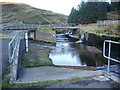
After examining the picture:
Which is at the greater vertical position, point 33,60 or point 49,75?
point 49,75

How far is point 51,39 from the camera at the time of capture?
31297mm

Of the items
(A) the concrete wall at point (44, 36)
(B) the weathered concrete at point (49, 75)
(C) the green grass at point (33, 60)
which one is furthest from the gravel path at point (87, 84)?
(A) the concrete wall at point (44, 36)

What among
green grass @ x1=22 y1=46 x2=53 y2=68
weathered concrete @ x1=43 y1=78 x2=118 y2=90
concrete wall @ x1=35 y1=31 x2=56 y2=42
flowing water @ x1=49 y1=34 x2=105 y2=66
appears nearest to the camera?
weathered concrete @ x1=43 y1=78 x2=118 y2=90

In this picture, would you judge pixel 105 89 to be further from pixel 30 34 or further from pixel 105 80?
pixel 30 34

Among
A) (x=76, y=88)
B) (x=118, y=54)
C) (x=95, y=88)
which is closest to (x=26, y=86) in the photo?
(x=76, y=88)

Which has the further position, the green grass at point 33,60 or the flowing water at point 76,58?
the flowing water at point 76,58

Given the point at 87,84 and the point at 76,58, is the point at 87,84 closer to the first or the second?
the point at 87,84

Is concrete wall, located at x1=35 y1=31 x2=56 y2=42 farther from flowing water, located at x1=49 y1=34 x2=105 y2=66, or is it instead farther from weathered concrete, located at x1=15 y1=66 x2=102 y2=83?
weathered concrete, located at x1=15 y1=66 x2=102 y2=83

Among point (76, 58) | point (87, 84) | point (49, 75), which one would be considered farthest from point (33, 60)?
point (76, 58)

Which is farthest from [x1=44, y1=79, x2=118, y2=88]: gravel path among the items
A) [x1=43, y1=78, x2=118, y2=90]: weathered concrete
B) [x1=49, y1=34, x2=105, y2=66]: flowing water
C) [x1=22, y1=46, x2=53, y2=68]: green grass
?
[x1=49, y1=34, x2=105, y2=66]: flowing water

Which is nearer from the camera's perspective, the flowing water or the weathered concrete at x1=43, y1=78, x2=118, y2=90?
the weathered concrete at x1=43, y1=78, x2=118, y2=90

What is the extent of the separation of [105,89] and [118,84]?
39 centimetres

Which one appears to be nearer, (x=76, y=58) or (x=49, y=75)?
(x=49, y=75)

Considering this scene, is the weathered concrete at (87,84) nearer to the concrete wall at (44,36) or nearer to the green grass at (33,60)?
the green grass at (33,60)
